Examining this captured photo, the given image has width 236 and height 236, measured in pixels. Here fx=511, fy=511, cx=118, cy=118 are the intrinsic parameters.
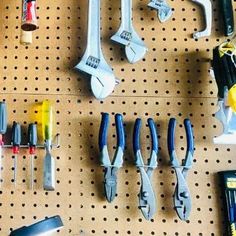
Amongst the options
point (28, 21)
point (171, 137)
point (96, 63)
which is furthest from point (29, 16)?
point (171, 137)

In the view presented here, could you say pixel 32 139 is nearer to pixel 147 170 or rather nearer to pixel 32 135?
pixel 32 135

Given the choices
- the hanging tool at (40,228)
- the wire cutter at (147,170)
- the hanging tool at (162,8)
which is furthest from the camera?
the hanging tool at (162,8)

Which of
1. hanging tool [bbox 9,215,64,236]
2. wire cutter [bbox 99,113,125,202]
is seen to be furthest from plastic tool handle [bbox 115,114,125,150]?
hanging tool [bbox 9,215,64,236]

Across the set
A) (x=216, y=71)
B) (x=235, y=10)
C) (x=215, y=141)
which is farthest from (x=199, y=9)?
(x=215, y=141)

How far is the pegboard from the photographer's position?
116 centimetres

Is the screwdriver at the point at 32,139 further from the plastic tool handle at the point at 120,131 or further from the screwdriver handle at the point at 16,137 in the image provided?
the plastic tool handle at the point at 120,131

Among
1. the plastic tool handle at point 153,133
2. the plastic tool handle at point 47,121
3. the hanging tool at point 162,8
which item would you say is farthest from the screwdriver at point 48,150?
the hanging tool at point 162,8

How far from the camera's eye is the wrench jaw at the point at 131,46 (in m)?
1.22

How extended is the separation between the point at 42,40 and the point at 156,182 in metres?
0.44

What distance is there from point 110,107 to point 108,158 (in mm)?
135

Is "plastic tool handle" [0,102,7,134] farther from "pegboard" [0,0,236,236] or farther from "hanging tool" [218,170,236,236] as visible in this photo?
"hanging tool" [218,170,236,236]

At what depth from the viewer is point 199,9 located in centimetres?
128

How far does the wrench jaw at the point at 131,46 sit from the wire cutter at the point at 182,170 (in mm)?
174

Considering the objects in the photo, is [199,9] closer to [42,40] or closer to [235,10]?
[235,10]
